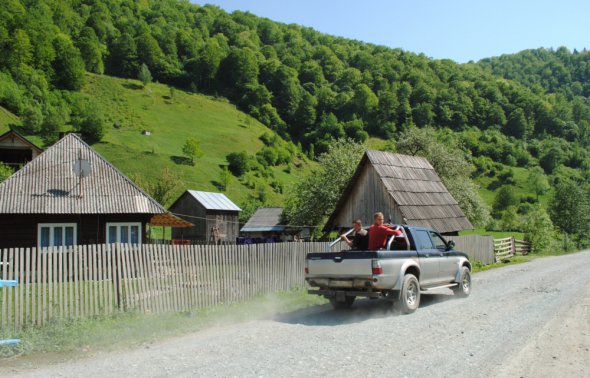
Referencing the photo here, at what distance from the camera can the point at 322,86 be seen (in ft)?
549

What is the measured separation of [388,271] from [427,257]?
1.84m

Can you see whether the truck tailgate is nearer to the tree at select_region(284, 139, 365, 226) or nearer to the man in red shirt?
the man in red shirt

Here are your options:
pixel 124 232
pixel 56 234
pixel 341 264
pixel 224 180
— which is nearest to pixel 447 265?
pixel 341 264

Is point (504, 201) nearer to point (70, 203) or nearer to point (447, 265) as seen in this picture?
point (70, 203)

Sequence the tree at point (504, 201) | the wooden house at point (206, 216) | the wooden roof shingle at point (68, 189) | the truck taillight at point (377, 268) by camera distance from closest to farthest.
Answer: the truck taillight at point (377, 268)
the wooden roof shingle at point (68, 189)
the wooden house at point (206, 216)
the tree at point (504, 201)

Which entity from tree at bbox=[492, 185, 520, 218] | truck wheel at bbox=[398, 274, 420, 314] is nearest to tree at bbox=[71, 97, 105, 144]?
tree at bbox=[492, 185, 520, 218]

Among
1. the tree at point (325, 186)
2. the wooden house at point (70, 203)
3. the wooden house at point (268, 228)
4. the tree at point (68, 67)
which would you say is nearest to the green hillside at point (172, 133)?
the tree at point (68, 67)

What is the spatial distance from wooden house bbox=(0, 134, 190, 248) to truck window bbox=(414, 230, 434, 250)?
628 inches

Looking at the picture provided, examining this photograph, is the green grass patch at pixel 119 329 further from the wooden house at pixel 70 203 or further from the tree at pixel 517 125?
the tree at pixel 517 125

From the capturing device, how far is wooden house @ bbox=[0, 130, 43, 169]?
41969 millimetres

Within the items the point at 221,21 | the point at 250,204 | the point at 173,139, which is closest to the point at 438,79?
the point at 221,21

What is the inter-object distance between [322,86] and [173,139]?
8285 cm

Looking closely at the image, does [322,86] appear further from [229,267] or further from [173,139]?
[229,267]

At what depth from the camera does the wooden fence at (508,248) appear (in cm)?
2965
